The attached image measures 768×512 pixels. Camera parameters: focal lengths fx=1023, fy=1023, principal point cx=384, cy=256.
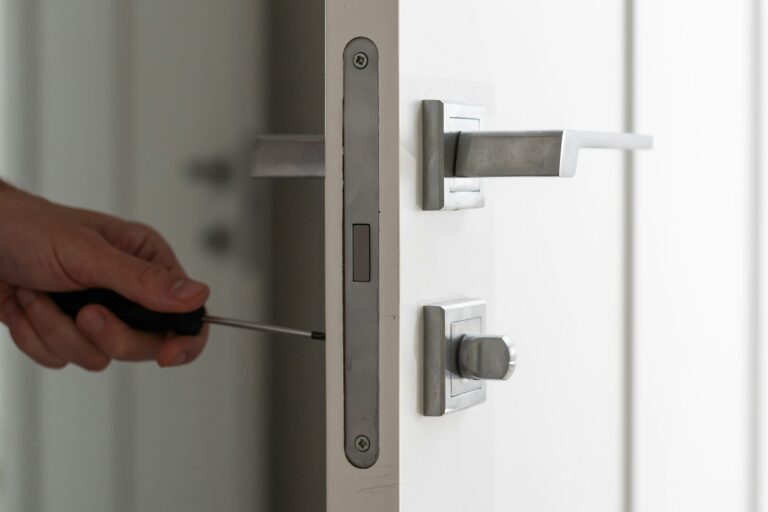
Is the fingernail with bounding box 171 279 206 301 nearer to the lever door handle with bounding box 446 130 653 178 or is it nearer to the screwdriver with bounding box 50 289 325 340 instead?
the screwdriver with bounding box 50 289 325 340

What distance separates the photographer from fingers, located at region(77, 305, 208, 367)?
0.94m

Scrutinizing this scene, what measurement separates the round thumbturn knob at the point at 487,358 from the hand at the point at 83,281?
342 millimetres

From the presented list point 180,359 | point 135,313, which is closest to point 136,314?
point 135,313

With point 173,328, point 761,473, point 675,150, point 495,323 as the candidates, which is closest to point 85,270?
point 173,328

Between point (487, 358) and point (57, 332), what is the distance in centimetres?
55

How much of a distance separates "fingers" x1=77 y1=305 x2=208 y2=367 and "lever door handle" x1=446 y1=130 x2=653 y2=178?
0.47 meters

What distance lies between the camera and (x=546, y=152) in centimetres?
57

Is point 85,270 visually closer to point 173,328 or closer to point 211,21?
point 173,328

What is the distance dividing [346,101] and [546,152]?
12 centimetres

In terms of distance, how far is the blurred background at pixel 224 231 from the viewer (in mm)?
983

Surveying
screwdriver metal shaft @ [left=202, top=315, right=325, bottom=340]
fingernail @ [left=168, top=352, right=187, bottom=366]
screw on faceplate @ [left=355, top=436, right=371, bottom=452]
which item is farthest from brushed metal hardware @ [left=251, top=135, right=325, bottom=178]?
fingernail @ [left=168, top=352, right=187, bottom=366]

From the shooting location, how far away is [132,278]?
2.95 ft

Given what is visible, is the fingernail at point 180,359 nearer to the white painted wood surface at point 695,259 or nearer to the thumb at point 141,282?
the thumb at point 141,282

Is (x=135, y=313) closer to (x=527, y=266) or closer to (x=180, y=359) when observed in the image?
(x=180, y=359)
